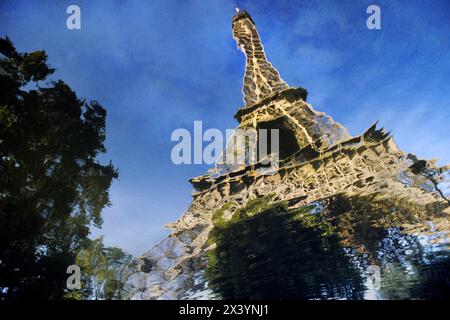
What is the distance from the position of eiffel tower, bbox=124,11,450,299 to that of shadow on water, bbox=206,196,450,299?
0.20ft

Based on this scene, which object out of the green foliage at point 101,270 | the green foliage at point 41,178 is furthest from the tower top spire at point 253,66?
the green foliage at point 101,270

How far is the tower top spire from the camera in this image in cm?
2061

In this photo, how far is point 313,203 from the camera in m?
11.8

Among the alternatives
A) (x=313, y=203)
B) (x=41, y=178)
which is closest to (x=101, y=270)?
(x=41, y=178)

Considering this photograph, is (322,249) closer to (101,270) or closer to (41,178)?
(101,270)

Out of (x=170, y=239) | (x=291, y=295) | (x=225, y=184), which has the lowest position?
(x=291, y=295)

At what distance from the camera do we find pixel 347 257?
13016mm

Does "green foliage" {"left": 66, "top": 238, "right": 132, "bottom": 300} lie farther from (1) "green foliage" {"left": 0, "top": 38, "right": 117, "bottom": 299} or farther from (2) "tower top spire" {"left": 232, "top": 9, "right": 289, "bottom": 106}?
(2) "tower top spire" {"left": 232, "top": 9, "right": 289, "bottom": 106}

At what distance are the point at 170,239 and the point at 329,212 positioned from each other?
762cm

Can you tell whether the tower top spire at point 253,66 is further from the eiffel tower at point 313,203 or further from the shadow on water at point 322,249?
the shadow on water at point 322,249

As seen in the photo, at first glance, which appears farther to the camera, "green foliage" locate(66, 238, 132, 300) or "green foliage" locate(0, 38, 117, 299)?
"green foliage" locate(66, 238, 132, 300)

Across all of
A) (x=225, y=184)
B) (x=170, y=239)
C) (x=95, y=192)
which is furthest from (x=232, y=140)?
(x=95, y=192)

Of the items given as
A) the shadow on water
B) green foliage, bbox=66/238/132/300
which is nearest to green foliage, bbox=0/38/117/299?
green foliage, bbox=66/238/132/300

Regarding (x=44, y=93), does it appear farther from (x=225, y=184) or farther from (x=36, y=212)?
(x=225, y=184)
